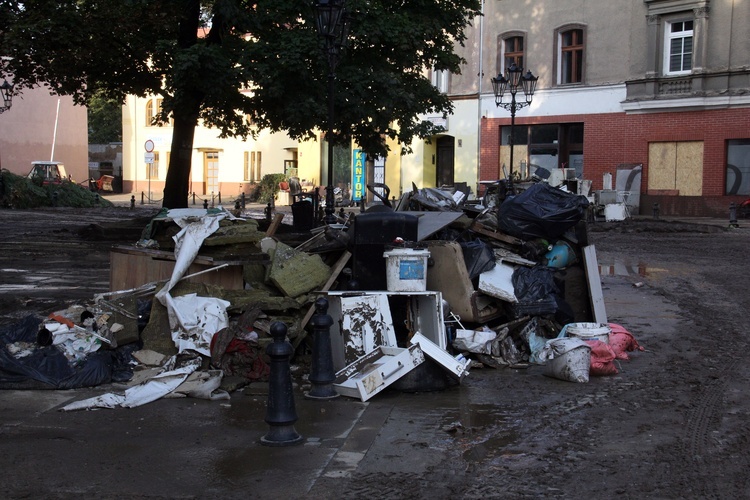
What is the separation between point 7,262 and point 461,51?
84.4 ft

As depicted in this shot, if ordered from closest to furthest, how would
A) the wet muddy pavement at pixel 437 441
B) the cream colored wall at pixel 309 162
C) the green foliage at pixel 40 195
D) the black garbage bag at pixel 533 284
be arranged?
the wet muddy pavement at pixel 437 441, the black garbage bag at pixel 533 284, the green foliage at pixel 40 195, the cream colored wall at pixel 309 162

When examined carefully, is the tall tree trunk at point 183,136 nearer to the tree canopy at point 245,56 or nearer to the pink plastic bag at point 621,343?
the tree canopy at point 245,56

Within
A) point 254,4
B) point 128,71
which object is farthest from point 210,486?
point 128,71

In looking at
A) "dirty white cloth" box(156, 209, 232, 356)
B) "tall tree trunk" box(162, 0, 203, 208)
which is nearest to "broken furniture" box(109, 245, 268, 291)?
"dirty white cloth" box(156, 209, 232, 356)

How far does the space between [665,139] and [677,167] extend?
3.87 feet

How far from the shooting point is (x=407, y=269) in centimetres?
745

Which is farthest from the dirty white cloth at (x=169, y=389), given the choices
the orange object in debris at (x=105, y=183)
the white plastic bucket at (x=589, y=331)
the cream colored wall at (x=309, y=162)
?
the orange object in debris at (x=105, y=183)

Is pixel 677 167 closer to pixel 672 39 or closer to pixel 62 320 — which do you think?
pixel 672 39

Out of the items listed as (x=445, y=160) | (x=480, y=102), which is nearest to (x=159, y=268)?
(x=480, y=102)

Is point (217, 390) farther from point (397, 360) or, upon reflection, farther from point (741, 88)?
point (741, 88)

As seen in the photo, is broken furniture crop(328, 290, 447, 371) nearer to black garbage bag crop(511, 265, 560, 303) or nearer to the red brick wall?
black garbage bag crop(511, 265, 560, 303)

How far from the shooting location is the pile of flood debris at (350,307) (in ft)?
22.9

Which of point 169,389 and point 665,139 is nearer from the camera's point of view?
point 169,389

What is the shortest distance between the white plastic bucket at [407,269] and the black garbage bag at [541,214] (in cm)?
217
